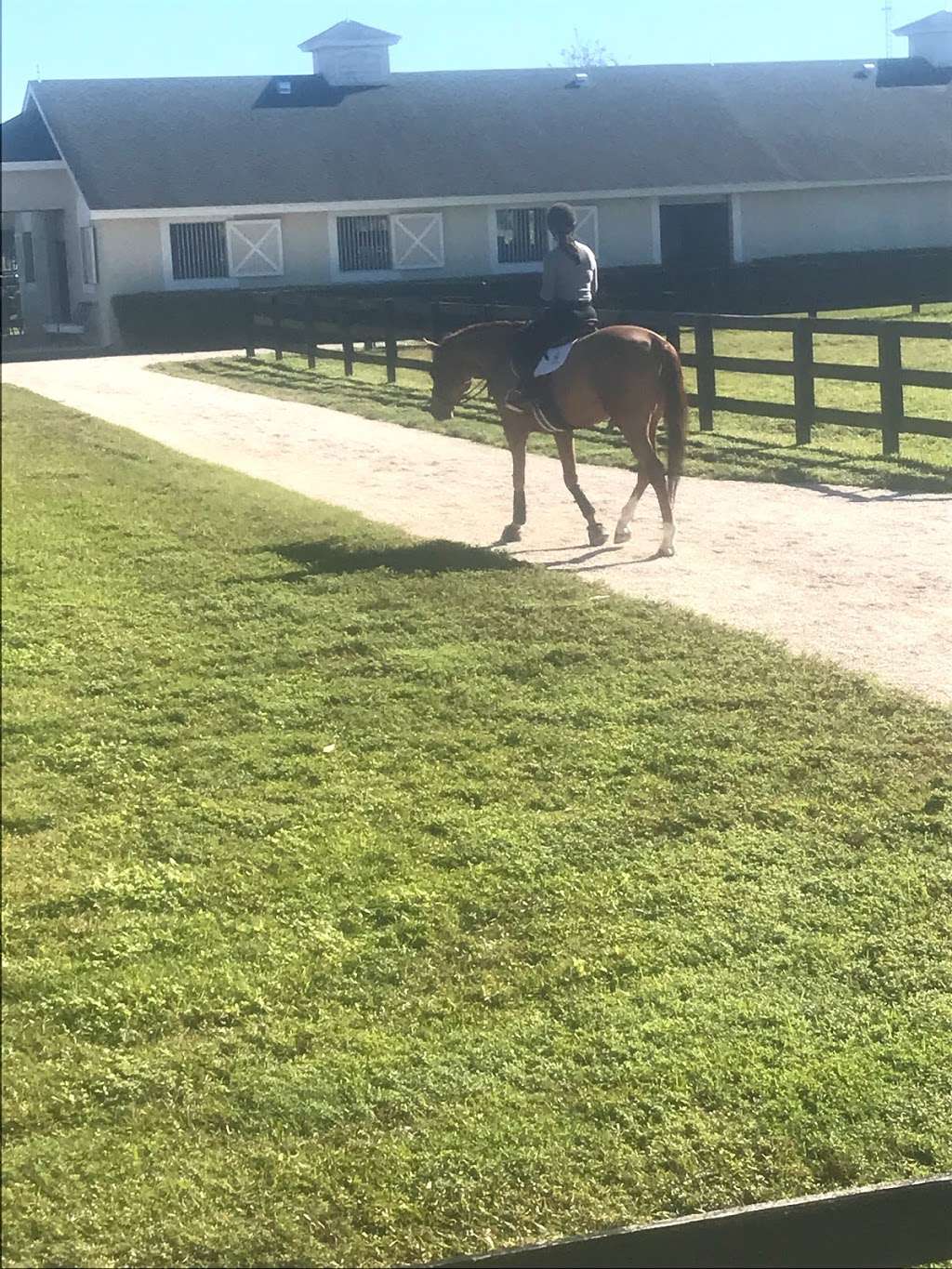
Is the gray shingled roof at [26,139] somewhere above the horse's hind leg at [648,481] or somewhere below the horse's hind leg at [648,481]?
above

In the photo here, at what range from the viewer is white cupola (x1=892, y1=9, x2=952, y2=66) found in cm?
326

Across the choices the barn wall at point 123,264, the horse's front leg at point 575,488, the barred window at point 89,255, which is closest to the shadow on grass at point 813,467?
the horse's front leg at point 575,488

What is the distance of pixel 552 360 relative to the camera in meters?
3.35

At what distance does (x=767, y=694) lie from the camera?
428 centimetres

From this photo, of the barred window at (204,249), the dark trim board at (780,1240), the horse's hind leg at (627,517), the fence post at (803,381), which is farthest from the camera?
the fence post at (803,381)

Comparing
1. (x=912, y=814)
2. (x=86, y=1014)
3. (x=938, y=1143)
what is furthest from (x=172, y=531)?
(x=912, y=814)

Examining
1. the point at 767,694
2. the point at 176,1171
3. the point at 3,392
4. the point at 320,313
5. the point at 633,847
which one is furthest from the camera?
the point at 767,694

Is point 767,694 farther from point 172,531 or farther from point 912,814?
point 172,531

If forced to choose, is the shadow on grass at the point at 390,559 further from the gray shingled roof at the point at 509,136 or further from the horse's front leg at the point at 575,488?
the gray shingled roof at the point at 509,136

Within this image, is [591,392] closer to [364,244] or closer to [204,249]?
[364,244]

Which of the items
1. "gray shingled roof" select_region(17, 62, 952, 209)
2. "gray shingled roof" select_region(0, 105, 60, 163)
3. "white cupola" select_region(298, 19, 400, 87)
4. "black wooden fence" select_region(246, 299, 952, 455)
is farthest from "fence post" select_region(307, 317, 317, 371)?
"gray shingled roof" select_region(0, 105, 60, 163)

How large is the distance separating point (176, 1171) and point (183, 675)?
2.64ft

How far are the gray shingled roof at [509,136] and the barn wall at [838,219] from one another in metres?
Result: 0.04

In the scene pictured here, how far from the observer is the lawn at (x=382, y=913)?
2432 millimetres
